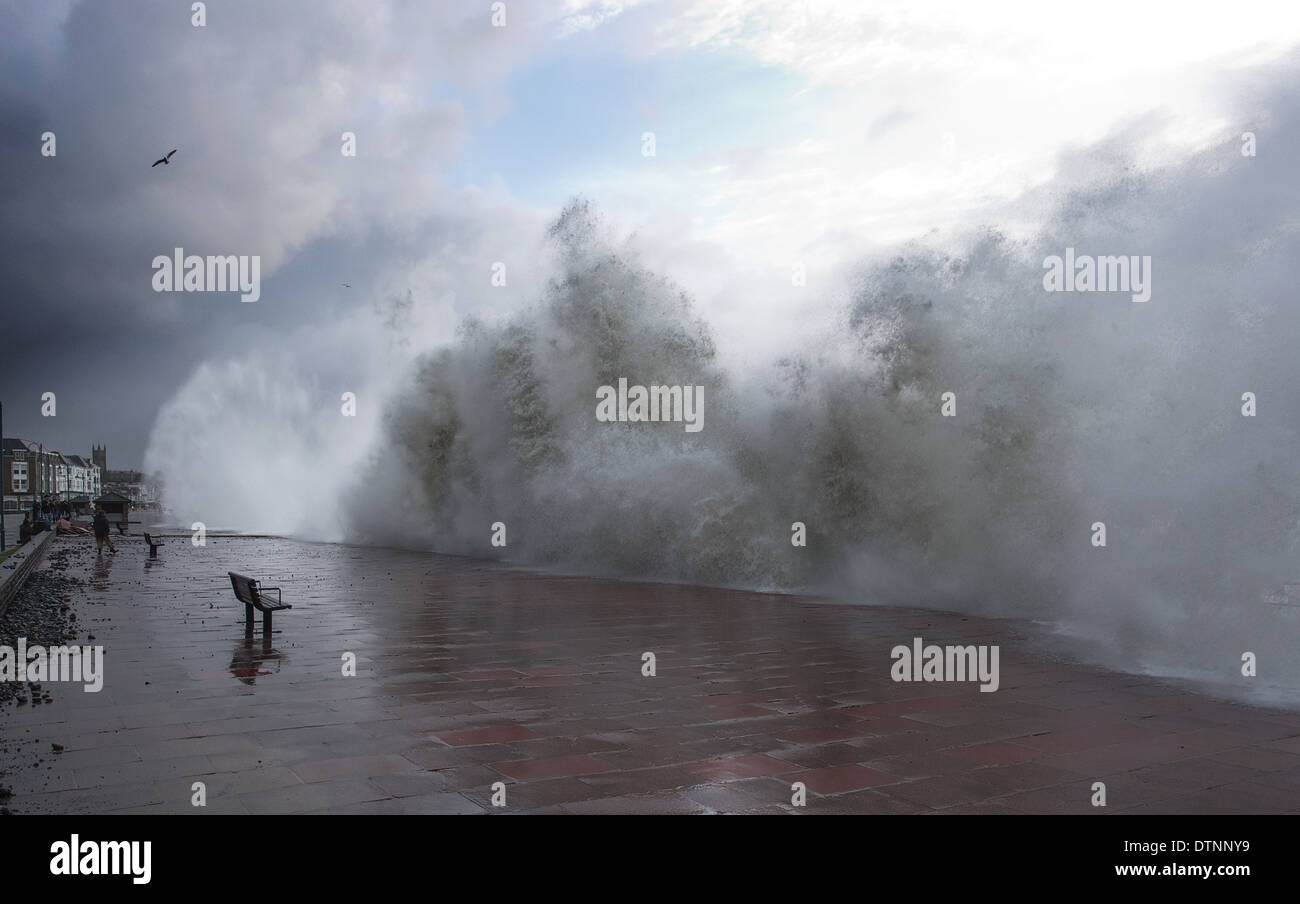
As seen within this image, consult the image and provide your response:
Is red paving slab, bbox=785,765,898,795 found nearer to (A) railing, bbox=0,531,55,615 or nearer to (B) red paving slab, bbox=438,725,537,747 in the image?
(B) red paving slab, bbox=438,725,537,747

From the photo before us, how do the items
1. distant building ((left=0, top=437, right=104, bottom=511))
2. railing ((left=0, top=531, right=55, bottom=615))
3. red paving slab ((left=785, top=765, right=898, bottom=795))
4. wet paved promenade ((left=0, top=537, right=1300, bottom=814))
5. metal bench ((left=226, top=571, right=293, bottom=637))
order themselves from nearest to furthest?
1. wet paved promenade ((left=0, top=537, right=1300, bottom=814))
2. red paving slab ((left=785, top=765, right=898, bottom=795))
3. metal bench ((left=226, top=571, right=293, bottom=637))
4. railing ((left=0, top=531, right=55, bottom=615))
5. distant building ((left=0, top=437, right=104, bottom=511))

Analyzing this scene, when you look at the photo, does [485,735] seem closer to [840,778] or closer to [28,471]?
[840,778]

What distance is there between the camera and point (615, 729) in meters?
5.23

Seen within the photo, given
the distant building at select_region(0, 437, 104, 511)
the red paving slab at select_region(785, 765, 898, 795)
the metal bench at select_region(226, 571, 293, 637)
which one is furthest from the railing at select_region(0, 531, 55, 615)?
the distant building at select_region(0, 437, 104, 511)

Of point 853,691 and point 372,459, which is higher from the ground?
point 372,459

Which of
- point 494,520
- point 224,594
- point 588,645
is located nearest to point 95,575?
point 224,594

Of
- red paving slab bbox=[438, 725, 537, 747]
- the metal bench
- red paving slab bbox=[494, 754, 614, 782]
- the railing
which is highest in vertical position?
the metal bench

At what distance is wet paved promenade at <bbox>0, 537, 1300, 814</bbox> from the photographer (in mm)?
4012

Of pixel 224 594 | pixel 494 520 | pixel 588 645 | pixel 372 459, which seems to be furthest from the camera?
pixel 372 459

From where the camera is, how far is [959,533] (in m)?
11.7

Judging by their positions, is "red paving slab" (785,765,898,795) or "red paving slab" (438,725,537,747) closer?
"red paving slab" (785,765,898,795)

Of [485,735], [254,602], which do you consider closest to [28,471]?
[254,602]
